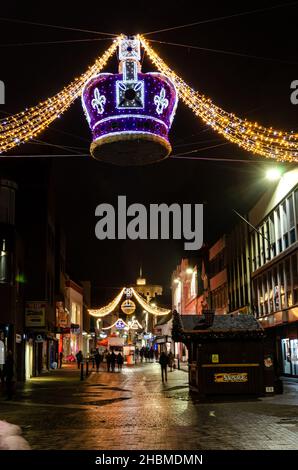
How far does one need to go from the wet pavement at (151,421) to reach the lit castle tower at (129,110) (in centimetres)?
588

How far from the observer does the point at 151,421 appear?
15.1 metres

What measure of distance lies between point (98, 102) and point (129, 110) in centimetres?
92

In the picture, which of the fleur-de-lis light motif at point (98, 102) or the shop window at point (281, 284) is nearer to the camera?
the fleur-de-lis light motif at point (98, 102)

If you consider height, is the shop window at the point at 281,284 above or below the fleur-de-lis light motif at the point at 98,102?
below

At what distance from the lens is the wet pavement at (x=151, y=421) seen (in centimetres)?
1151

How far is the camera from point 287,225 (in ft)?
110

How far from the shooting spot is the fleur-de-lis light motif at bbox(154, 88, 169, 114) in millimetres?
12625

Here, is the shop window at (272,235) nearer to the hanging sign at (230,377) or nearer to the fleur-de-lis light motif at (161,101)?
the hanging sign at (230,377)

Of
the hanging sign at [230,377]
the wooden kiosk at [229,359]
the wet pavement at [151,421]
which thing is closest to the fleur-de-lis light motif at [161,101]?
the wet pavement at [151,421]

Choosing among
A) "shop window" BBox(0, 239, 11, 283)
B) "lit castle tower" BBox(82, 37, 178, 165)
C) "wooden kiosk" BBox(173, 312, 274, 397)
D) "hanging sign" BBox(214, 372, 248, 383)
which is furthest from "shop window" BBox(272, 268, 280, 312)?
"lit castle tower" BBox(82, 37, 178, 165)

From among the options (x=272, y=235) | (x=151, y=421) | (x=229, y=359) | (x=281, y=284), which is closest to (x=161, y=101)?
(x=151, y=421)

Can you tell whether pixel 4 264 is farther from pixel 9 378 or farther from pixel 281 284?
pixel 281 284
